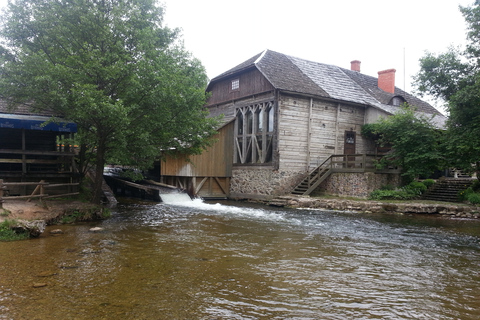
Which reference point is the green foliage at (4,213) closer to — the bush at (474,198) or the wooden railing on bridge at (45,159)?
the wooden railing on bridge at (45,159)

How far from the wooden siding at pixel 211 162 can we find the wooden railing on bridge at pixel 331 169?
5.00 meters

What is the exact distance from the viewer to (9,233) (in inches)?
340

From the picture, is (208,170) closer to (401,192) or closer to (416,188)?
(401,192)

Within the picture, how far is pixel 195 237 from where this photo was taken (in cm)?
1002

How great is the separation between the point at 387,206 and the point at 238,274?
40.7ft

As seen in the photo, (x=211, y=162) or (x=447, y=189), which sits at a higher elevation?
(x=211, y=162)

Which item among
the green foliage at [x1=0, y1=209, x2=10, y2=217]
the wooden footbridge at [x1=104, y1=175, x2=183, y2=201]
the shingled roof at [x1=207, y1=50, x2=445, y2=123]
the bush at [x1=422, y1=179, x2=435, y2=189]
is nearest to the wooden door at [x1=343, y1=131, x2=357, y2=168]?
the shingled roof at [x1=207, y1=50, x2=445, y2=123]

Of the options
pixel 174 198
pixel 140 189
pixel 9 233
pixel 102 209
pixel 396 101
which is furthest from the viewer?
pixel 396 101

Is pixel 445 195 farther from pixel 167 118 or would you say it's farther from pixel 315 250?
pixel 167 118

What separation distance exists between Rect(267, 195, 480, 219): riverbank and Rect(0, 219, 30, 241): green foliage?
1300 cm

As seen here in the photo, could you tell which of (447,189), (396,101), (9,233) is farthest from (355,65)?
(9,233)

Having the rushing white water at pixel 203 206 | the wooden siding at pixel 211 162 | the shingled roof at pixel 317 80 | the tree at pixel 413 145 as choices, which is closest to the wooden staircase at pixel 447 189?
the tree at pixel 413 145

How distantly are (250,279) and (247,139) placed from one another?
688 inches

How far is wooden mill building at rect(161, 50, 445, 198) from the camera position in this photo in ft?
69.9
